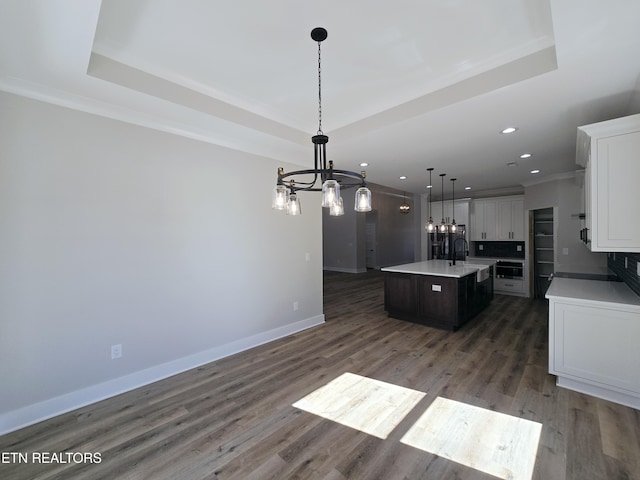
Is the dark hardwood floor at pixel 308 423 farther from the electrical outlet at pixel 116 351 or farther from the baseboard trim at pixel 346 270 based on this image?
the baseboard trim at pixel 346 270

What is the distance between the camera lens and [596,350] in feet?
8.13

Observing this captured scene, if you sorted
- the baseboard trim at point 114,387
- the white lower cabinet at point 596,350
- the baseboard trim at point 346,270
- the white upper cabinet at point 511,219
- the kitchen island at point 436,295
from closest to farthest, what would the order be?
the baseboard trim at point 114,387 → the white lower cabinet at point 596,350 → the kitchen island at point 436,295 → the white upper cabinet at point 511,219 → the baseboard trim at point 346,270

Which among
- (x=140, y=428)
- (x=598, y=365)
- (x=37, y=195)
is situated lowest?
(x=140, y=428)

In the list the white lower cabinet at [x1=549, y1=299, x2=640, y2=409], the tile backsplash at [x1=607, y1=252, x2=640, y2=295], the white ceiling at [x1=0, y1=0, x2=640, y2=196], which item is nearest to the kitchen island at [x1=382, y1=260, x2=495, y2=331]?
the white lower cabinet at [x1=549, y1=299, x2=640, y2=409]

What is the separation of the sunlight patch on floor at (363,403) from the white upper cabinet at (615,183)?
2.13 metres

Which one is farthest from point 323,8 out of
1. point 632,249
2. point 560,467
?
point 560,467

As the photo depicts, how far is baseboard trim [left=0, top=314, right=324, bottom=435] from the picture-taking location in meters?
2.16

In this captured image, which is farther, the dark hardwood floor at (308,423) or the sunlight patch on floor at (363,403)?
the sunlight patch on floor at (363,403)

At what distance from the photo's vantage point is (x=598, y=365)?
8.09 ft

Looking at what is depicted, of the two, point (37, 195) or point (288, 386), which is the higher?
point (37, 195)

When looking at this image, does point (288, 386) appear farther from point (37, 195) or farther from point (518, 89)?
point (518, 89)

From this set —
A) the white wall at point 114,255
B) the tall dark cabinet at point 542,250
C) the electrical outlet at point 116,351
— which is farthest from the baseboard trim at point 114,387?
the tall dark cabinet at point 542,250

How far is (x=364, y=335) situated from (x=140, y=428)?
2.81m

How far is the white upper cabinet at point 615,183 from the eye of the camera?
2227 mm
